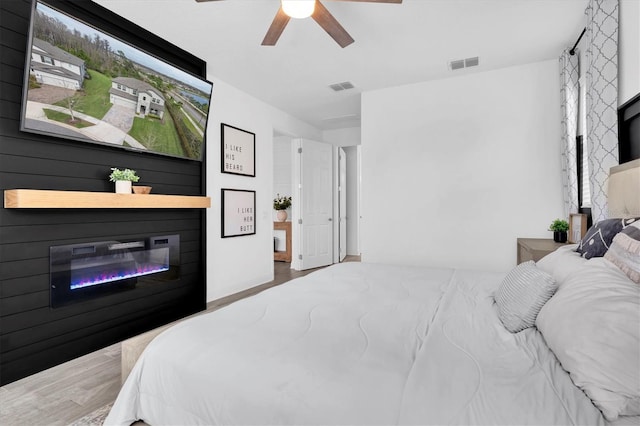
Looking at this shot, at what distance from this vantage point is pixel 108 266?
8.91 feet

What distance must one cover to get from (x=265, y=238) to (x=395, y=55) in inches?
118

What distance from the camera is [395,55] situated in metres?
3.40

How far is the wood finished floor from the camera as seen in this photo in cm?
174

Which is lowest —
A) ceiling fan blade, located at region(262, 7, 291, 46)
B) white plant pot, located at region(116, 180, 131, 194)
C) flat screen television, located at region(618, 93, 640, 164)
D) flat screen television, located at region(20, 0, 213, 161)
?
white plant pot, located at region(116, 180, 131, 194)

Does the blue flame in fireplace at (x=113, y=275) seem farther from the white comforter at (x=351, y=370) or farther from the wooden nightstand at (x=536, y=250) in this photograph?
the wooden nightstand at (x=536, y=250)

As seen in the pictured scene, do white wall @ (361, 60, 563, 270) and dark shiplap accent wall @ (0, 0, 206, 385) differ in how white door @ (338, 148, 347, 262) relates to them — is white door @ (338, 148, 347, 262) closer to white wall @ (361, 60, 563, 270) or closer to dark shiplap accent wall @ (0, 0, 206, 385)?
white wall @ (361, 60, 563, 270)

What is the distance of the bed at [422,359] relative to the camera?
0.85 m

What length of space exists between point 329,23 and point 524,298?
2163mm

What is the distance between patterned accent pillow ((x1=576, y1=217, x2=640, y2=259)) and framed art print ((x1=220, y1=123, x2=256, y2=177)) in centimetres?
361

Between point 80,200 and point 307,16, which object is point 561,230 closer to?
point 307,16

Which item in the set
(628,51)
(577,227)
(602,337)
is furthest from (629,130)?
(602,337)

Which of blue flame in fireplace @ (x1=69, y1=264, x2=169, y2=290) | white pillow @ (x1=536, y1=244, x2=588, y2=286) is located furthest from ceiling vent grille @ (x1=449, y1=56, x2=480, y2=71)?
blue flame in fireplace @ (x1=69, y1=264, x2=169, y2=290)

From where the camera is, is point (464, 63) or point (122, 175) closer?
point (122, 175)

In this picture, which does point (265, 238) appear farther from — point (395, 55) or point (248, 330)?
point (248, 330)
